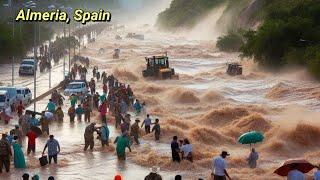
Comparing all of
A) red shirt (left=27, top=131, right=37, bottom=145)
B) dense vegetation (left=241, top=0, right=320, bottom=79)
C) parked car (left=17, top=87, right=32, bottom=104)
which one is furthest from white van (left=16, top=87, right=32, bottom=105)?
dense vegetation (left=241, top=0, right=320, bottom=79)

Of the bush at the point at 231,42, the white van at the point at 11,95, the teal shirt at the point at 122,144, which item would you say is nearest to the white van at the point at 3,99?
the white van at the point at 11,95

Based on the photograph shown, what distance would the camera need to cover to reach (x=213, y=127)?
3303 centimetres

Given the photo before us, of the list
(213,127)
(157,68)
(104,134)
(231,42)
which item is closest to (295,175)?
(104,134)

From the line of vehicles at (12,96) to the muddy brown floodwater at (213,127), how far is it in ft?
10.2

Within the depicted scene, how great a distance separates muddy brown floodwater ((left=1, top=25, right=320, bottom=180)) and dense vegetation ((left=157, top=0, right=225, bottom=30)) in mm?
110724

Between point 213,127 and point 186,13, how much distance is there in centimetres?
14815

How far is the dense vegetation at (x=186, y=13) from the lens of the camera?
16975cm

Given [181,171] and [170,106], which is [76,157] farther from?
[170,106]

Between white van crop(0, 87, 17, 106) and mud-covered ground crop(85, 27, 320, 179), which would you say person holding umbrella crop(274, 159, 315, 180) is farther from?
white van crop(0, 87, 17, 106)

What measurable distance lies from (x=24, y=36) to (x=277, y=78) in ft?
128

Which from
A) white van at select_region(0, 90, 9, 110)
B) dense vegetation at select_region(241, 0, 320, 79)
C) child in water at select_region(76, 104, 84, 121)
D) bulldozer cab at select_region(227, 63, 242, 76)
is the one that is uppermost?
dense vegetation at select_region(241, 0, 320, 79)

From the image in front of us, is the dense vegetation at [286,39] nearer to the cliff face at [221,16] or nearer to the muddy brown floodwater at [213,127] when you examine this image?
the muddy brown floodwater at [213,127]

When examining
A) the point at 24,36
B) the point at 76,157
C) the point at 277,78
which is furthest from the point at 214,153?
the point at 24,36

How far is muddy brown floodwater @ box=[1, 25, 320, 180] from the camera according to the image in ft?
75.3
